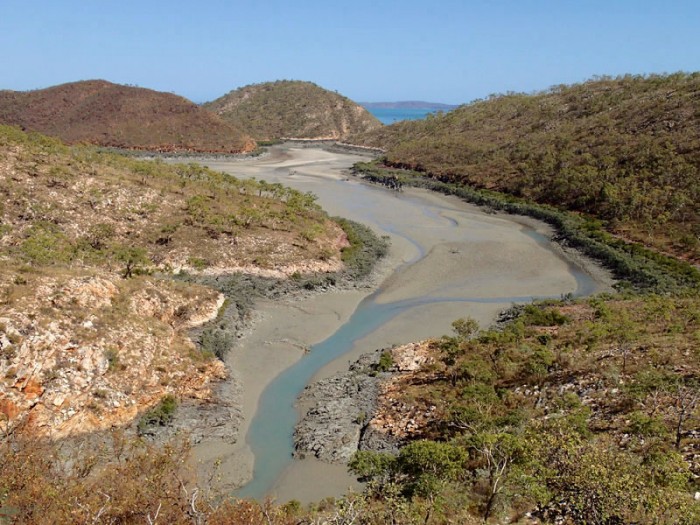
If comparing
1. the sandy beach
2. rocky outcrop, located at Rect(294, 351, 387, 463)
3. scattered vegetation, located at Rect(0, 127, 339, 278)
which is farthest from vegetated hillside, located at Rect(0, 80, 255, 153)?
rocky outcrop, located at Rect(294, 351, 387, 463)

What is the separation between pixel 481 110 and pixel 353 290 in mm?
115683

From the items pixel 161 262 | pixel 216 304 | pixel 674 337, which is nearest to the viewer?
pixel 674 337

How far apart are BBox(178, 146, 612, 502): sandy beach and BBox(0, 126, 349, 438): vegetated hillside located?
407 cm

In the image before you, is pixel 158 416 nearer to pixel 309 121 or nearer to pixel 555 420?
pixel 555 420

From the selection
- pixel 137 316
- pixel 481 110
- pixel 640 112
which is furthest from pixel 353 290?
pixel 481 110

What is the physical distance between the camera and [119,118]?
142m

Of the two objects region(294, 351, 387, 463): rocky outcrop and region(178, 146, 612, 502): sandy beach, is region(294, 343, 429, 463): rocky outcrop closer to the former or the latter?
region(294, 351, 387, 463): rocky outcrop

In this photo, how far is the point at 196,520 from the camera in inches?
492

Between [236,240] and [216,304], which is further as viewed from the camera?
[236,240]

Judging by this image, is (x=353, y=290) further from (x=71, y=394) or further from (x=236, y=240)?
(x=71, y=394)

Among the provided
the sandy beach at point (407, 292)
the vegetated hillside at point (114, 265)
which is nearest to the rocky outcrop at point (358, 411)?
the sandy beach at point (407, 292)

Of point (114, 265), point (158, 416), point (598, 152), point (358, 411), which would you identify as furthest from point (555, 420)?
point (598, 152)

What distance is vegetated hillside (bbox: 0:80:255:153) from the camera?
136 metres

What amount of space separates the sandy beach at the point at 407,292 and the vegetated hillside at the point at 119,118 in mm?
69465
